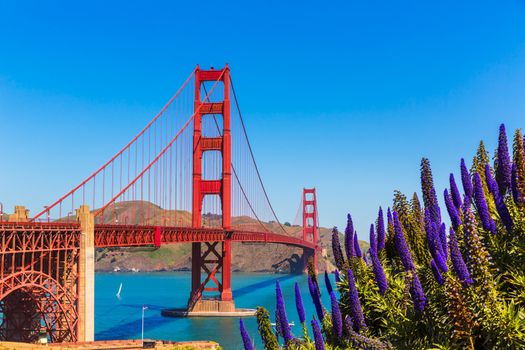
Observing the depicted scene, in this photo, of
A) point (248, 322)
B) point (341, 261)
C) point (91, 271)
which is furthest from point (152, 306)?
point (341, 261)

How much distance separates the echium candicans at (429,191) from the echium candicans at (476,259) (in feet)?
11.6

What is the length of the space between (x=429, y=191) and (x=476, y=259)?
192 inches

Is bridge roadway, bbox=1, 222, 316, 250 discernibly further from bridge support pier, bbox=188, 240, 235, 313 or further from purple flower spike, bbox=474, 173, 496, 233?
purple flower spike, bbox=474, 173, 496, 233

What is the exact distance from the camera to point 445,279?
8008 millimetres

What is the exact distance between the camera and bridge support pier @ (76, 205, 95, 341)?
4422 cm

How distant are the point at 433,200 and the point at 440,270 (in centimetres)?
403

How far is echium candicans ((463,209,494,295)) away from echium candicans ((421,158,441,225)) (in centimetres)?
354

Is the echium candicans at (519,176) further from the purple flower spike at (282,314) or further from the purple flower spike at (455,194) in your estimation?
the purple flower spike at (282,314)

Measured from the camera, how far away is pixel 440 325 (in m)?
8.62

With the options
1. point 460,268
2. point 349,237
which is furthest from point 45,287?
point 460,268

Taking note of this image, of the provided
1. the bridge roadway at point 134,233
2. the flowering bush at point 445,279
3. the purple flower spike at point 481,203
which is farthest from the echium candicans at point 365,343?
the bridge roadway at point 134,233

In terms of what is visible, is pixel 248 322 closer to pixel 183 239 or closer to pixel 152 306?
pixel 183 239

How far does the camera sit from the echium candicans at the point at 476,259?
7863mm

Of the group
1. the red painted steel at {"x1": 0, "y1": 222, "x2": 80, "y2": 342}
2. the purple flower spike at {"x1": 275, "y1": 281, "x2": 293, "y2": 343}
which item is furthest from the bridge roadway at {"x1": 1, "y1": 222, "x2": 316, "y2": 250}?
the purple flower spike at {"x1": 275, "y1": 281, "x2": 293, "y2": 343}
